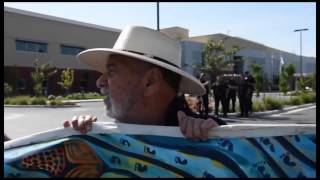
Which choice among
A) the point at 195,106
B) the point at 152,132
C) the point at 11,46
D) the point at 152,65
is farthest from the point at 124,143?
the point at 11,46

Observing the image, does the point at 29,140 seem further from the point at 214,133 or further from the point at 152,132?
the point at 214,133

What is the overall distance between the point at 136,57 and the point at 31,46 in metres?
51.0

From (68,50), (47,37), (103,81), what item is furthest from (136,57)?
(68,50)

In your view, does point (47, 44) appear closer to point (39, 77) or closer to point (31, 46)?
point (31, 46)

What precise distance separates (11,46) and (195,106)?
1447 inches

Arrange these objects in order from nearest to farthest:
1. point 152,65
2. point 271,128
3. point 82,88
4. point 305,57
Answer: point 271,128, point 152,65, point 82,88, point 305,57

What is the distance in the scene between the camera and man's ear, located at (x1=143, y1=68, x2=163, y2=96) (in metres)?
2.08

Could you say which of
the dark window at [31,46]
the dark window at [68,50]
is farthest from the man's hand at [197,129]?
the dark window at [68,50]

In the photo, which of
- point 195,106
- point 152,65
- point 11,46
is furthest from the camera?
point 11,46

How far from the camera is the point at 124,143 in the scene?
171cm

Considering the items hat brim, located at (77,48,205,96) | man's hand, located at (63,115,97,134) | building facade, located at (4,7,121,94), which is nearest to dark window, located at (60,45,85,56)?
building facade, located at (4,7,121,94)

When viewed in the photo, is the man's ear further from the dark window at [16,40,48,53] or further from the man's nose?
the dark window at [16,40,48,53]

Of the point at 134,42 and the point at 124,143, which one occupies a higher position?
the point at 134,42

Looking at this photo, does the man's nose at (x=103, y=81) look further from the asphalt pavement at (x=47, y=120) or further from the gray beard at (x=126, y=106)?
the asphalt pavement at (x=47, y=120)
